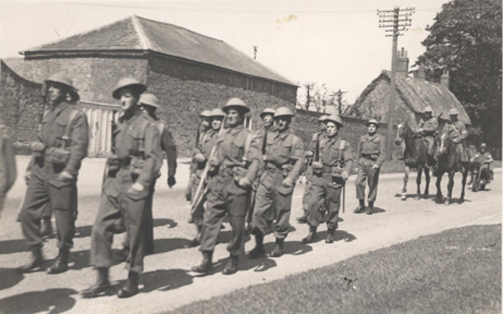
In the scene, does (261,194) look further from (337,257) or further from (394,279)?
(394,279)

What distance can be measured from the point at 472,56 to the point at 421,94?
547 cm

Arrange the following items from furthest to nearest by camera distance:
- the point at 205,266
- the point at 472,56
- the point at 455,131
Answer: the point at 472,56, the point at 455,131, the point at 205,266

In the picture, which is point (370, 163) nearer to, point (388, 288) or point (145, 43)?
point (388, 288)

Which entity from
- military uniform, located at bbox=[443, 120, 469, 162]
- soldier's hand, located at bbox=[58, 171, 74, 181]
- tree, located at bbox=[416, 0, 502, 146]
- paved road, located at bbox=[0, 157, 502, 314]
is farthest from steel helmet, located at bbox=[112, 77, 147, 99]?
tree, located at bbox=[416, 0, 502, 146]

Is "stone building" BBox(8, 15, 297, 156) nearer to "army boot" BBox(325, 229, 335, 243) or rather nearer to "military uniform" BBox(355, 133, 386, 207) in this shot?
"military uniform" BBox(355, 133, 386, 207)

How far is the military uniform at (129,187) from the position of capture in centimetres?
540

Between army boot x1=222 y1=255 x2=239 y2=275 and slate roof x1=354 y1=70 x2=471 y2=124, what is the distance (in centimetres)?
4093

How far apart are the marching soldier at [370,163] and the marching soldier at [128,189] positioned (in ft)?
25.1

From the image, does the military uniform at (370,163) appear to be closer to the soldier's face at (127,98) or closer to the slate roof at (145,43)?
the soldier's face at (127,98)

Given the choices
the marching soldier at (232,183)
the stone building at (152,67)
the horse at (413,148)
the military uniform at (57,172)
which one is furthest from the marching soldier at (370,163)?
the stone building at (152,67)

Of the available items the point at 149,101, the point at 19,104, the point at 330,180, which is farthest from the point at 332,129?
the point at 19,104

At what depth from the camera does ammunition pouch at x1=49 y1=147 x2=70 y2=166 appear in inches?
236

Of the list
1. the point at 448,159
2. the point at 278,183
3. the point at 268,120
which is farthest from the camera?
the point at 448,159

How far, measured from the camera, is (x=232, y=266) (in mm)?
6547
